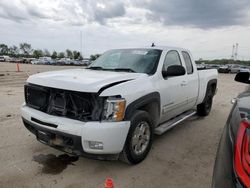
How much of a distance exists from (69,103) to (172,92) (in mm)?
2009

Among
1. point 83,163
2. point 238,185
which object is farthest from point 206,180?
point 238,185

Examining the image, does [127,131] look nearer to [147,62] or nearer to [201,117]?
[147,62]

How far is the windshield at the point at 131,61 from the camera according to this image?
4.03m

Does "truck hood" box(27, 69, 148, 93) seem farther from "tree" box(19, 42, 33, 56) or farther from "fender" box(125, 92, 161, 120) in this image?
"tree" box(19, 42, 33, 56)

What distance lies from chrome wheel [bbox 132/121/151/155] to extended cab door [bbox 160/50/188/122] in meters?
0.65

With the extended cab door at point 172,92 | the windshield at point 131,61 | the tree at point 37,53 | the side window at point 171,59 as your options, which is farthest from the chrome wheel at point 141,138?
the tree at point 37,53

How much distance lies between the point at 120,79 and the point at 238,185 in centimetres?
226

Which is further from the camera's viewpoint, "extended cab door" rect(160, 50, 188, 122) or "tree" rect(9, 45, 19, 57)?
"tree" rect(9, 45, 19, 57)

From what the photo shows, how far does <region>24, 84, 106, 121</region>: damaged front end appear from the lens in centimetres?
298

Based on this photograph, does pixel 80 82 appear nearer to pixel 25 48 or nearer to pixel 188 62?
pixel 188 62

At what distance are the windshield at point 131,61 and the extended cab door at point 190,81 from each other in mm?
1066

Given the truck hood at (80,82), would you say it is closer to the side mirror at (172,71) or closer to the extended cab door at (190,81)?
the side mirror at (172,71)

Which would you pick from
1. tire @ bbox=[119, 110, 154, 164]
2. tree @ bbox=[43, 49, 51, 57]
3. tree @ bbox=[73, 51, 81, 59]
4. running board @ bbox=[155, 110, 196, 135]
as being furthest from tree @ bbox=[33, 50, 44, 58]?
tire @ bbox=[119, 110, 154, 164]

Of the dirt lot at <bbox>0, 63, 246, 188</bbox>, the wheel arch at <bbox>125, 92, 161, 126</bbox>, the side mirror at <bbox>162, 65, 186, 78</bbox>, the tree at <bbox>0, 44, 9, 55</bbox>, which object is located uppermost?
the tree at <bbox>0, 44, 9, 55</bbox>
